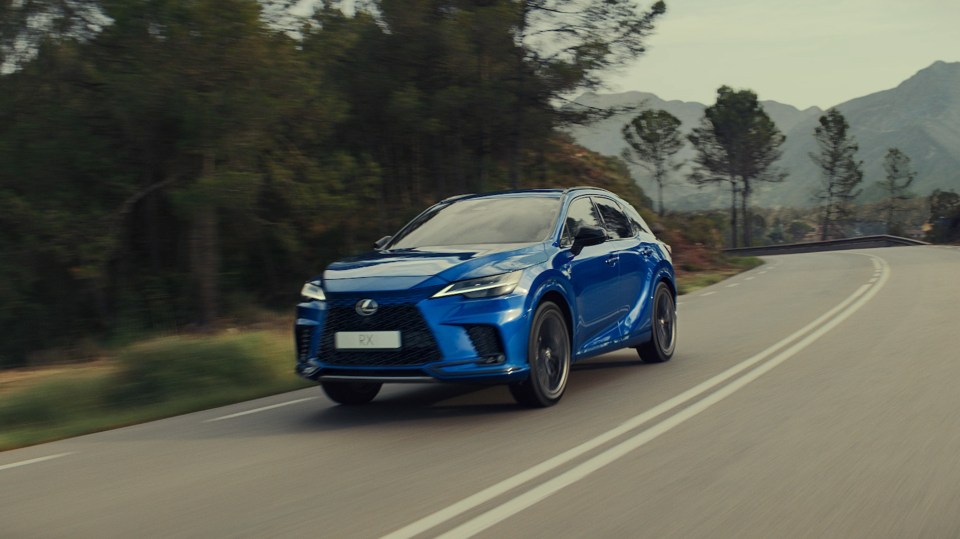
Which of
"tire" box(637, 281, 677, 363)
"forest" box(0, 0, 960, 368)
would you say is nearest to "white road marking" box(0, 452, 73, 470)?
"tire" box(637, 281, 677, 363)

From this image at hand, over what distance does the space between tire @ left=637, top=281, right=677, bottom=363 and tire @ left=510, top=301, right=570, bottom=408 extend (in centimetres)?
231

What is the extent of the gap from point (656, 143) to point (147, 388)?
76.0m

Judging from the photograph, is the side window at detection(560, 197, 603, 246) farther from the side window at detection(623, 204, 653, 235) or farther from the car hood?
the side window at detection(623, 204, 653, 235)

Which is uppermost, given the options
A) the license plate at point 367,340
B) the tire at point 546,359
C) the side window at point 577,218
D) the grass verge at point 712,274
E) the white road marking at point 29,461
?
the side window at point 577,218

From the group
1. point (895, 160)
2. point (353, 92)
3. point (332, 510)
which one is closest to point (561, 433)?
point (332, 510)

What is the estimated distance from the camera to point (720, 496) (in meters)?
5.13

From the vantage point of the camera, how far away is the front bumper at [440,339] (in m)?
7.25

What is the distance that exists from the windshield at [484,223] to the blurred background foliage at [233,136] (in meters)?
8.32

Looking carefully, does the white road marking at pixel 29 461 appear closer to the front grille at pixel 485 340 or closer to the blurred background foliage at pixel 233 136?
the front grille at pixel 485 340

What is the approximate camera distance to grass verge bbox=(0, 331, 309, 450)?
848 centimetres

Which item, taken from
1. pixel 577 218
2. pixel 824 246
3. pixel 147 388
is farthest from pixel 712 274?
pixel 824 246

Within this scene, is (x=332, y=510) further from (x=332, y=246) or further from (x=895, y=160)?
(x=895, y=160)

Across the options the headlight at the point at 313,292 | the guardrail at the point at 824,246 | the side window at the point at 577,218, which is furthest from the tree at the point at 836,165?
the headlight at the point at 313,292

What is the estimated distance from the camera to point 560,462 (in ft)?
19.6
